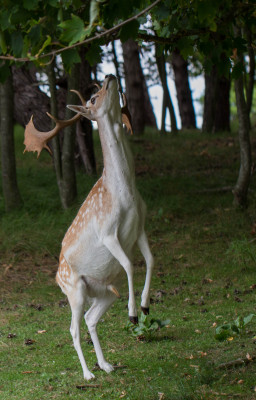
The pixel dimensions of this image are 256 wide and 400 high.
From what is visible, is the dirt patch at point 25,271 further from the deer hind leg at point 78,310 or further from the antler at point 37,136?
the antler at point 37,136

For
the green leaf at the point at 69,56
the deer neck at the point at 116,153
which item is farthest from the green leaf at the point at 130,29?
the deer neck at the point at 116,153

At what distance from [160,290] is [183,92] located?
36.2 feet

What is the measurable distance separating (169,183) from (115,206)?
7.06 m

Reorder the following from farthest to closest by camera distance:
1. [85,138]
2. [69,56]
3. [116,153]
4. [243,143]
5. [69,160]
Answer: [85,138] → [69,160] → [243,143] → [116,153] → [69,56]

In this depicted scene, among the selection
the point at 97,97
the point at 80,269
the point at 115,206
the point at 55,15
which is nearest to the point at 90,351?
the point at 80,269

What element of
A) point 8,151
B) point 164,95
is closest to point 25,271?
point 8,151

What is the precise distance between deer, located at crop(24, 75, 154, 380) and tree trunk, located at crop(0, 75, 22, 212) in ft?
18.6

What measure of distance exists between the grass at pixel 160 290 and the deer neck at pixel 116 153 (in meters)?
1.59

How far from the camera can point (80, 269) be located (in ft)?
16.8

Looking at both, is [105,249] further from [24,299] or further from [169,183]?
[169,183]

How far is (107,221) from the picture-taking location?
4840mm

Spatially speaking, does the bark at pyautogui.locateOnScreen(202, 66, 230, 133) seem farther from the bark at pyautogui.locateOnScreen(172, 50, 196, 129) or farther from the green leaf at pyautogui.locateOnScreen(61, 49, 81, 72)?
the green leaf at pyautogui.locateOnScreen(61, 49, 81, 72)

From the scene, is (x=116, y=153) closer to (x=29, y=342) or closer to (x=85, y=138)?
(x=29, y=342)

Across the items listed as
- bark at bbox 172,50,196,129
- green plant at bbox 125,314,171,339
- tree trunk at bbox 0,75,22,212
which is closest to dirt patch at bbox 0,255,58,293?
tree trunk at bbox 0,75,22,212
